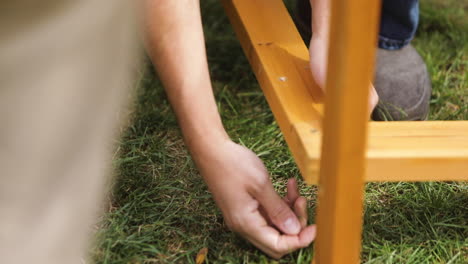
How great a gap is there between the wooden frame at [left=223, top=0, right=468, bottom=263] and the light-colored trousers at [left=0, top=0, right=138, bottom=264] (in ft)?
0.86

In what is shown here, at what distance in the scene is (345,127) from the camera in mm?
909

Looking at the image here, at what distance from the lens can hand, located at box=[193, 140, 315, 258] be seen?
119cm

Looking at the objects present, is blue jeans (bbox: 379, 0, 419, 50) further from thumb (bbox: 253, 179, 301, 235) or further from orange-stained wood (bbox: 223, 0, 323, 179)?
thumb (bbox: 253, 179, 301, 235)

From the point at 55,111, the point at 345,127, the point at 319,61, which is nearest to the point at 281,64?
the point at 319,61

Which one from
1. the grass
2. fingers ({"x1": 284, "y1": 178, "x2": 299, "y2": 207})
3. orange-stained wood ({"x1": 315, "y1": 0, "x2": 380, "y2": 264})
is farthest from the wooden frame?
the grass

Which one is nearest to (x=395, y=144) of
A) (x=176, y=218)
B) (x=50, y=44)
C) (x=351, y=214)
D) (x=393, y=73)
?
(x=351, y=214)

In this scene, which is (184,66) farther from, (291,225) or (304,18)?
(304,18)

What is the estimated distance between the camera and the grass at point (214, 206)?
51.7 inches

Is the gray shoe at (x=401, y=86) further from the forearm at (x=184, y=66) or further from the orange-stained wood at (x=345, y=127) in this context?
the orange-stained wood at (x=345, y=127)

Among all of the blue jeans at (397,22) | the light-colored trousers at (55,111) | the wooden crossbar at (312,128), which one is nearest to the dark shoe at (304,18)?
the blue jeans at (397,22)

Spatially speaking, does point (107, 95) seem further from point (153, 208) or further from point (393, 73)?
point (393, 73)

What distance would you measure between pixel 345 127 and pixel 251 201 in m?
0.33

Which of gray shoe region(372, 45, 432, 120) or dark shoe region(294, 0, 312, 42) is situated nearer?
gray shoe region(372, 45, 432, 120)

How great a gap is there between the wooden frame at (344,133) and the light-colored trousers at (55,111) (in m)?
0.26
